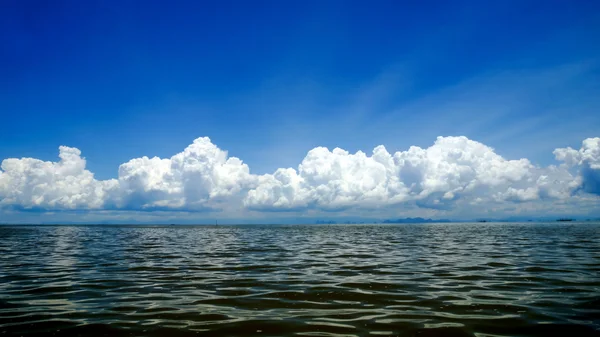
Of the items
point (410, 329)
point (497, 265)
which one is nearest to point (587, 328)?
point (410, 329)

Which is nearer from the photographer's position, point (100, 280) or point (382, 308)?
point (382, 308)

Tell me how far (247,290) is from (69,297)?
Result: 22.8 ft

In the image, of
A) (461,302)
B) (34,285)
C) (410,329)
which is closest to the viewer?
(410,329)

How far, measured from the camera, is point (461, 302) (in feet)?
43.5

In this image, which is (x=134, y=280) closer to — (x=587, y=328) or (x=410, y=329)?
(x=410, y=329)

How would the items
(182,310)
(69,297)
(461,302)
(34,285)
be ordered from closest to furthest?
(182,310) → (461,302) → (69,297) → (34,285)

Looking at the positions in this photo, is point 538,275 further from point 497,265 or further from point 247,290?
point 247,290

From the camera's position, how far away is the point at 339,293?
15.0 meters

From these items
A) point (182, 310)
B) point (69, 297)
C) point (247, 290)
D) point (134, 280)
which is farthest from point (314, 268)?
point (69, 297)

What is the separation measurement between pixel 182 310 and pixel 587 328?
39.6ft

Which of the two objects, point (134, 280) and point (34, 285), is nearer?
point (34, 285)

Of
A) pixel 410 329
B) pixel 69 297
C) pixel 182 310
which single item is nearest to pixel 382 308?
pixel 410 329

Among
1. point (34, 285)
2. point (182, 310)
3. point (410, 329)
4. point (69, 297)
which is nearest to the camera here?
point (410, 329)

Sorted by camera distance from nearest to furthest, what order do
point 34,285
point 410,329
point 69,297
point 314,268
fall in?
1. point 410,329
2. point 69,297
3. point 34,285
4. point 314,268
